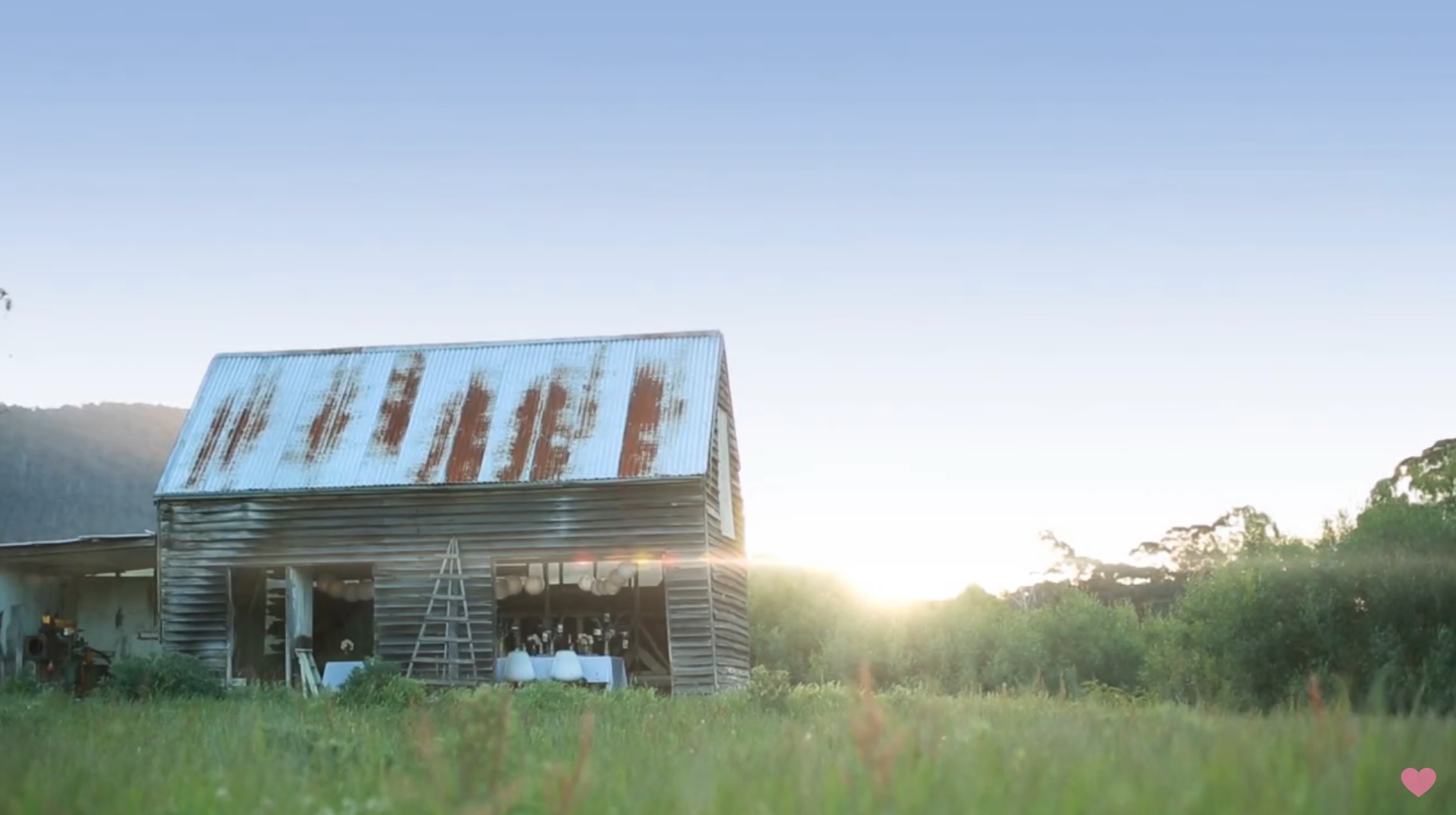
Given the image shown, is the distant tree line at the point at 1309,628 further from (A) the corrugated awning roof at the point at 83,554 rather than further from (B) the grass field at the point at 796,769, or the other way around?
(A) the corrugated awning roof at the point at 83,554

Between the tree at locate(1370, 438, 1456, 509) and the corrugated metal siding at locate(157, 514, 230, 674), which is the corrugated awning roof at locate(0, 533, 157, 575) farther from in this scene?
the tree at locate(1370, 438, 1456, 509)

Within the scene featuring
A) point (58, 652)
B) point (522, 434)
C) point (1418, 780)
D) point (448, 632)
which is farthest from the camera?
point (58, 652)

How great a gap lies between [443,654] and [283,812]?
69.3ft

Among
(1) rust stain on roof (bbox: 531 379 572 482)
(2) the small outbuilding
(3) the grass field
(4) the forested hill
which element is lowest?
(3) the grass field

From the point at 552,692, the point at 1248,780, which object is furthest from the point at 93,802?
the point at 552,692

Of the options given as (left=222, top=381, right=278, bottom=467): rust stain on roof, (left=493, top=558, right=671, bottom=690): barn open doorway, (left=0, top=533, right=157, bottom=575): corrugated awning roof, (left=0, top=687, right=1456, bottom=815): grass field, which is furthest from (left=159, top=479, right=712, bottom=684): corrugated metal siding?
(left=0, top=687, right=1456, bottom=815): grass field

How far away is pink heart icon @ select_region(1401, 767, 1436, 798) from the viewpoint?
5.13 m

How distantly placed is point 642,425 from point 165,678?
9.51 m

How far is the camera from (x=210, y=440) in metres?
29.0

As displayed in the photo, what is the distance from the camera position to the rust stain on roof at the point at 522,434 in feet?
88.2

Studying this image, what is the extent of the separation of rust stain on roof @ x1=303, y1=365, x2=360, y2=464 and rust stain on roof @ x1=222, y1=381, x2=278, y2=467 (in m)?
1.14

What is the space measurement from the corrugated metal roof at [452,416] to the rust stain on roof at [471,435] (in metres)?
0.03

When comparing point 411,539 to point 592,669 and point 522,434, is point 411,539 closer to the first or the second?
point 522,434

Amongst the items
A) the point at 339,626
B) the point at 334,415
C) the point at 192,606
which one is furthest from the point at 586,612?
the point at 192,606
